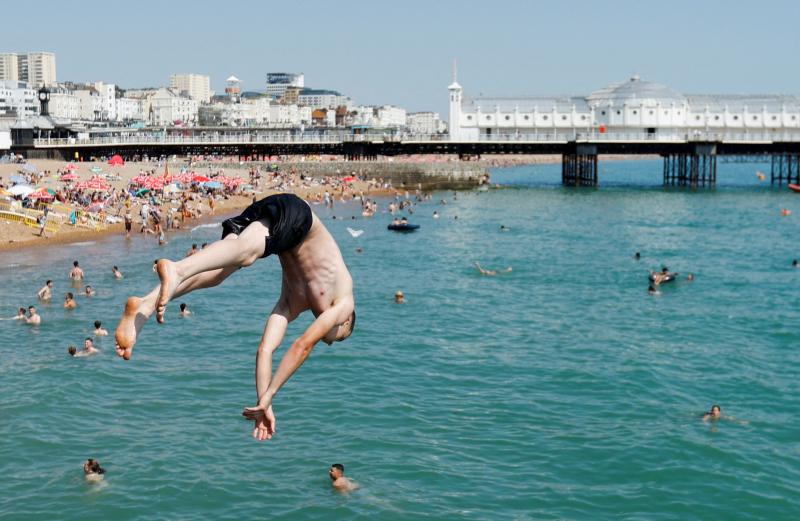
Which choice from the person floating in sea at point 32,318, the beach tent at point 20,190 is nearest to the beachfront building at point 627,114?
the beach tent at point 20,190

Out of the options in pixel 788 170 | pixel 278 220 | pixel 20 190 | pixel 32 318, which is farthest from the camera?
pixel 788 170

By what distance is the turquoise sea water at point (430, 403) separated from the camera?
54.6 feet

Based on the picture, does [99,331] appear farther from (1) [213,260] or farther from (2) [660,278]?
(1) [213,260]

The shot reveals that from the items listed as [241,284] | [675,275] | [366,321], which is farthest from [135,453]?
[675,275]

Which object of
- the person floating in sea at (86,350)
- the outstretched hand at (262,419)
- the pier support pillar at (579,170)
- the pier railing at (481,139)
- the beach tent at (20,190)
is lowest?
the person floating in sea at (86,350)

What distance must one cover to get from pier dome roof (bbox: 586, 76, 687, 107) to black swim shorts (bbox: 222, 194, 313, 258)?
330 ft

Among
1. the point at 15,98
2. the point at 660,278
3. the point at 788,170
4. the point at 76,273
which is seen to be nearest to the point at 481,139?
the point at 788,170

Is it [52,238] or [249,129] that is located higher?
[249,129]

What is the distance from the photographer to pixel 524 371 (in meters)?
25.0

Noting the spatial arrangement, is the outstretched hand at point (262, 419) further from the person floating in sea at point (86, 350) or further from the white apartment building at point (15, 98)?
the white apartment building at point (15, 98)

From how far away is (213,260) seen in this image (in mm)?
4980

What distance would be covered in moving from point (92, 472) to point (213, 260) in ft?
44.2

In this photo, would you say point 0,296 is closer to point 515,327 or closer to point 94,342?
point 94,342

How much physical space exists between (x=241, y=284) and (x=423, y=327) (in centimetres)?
1093
